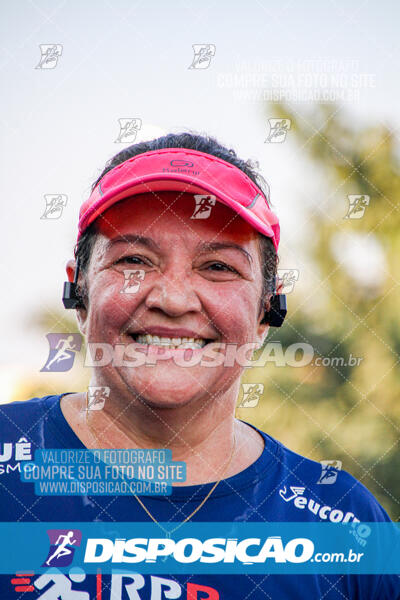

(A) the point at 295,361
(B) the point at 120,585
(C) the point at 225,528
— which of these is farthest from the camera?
(A) the point at 295,361

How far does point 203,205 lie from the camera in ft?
4.82

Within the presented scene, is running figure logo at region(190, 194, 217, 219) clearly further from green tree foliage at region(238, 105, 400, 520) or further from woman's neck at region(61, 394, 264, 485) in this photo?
green tree foliage at region(238, 105, 400, 520)

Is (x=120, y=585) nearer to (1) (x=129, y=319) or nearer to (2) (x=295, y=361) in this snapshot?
(1) (x=129, y=319)

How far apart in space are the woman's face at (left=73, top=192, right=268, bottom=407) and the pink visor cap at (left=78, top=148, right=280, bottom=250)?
0.09 feet

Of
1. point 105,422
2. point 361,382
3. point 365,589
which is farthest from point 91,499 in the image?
point 361,382

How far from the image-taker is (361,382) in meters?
4.40

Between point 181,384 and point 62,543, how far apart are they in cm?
48

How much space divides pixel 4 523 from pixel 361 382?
343cm

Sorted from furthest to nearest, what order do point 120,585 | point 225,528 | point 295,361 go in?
point 295,361 < point 225,528 < point 120,585

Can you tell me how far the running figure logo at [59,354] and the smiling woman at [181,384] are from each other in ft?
1.54

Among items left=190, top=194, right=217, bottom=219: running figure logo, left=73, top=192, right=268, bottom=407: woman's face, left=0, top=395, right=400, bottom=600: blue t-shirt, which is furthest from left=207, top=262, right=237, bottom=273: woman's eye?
left=0, top=395, right=400, bottom=600: blue t-shirt

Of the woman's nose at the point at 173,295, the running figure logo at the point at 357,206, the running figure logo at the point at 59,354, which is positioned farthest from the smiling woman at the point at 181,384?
the running figure logo at the point at 357,206

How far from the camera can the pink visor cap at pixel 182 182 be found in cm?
146

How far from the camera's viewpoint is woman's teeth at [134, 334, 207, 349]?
56.3 inches
